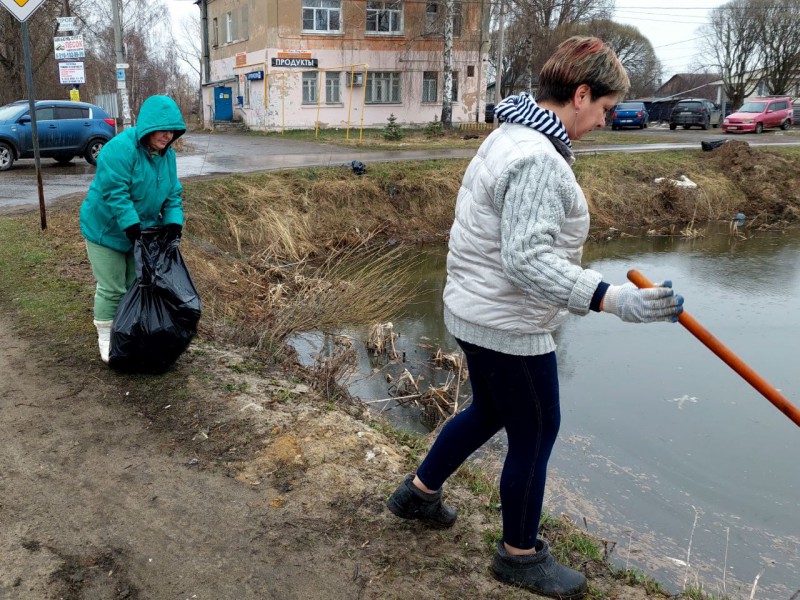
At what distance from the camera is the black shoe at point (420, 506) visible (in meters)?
2.99

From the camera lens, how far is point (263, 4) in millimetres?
29562

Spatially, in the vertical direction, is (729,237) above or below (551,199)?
below

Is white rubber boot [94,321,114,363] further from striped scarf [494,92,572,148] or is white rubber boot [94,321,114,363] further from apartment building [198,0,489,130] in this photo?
apartment building [198,0,489,130]

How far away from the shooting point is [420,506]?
118 inches

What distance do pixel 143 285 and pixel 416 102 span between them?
2931cm

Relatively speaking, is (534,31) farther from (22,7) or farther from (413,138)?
(22,7)

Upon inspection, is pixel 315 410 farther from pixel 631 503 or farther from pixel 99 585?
pixel 631 503

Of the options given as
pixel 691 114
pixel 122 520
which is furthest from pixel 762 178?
pixel 122 520

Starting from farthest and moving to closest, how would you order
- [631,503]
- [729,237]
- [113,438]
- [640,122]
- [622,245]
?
[640,122] → [729,237] → [622,245] → [631,503] → [113,438]

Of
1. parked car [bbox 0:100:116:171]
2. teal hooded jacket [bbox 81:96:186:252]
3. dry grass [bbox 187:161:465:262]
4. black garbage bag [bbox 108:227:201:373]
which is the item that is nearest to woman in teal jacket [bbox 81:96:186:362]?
teal hooded jacket [bbox 81:96:186:252]

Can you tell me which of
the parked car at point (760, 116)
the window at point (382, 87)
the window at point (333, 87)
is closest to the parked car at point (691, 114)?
the parked car at point (760, 116)

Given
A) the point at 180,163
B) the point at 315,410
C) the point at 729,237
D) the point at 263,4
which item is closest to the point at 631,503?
the point at 315,410

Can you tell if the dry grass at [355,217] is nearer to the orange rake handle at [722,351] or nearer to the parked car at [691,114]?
the orange rake handle at [722,351]

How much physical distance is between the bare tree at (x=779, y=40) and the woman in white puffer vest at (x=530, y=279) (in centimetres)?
4929
